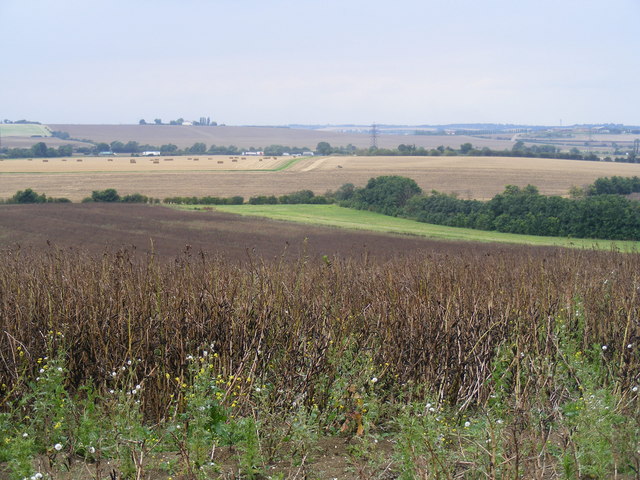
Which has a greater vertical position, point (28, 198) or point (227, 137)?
point (227, 137)

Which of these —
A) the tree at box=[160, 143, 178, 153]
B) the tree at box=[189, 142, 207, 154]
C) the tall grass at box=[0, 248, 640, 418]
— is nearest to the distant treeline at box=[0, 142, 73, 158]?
the tree at box=[160, 143, 178, 153]

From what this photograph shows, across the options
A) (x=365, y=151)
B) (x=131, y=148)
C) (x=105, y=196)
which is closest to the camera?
(x=105, y=196)

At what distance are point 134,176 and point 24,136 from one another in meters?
73.8

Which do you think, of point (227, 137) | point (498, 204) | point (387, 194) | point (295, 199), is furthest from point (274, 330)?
point (227, 137)

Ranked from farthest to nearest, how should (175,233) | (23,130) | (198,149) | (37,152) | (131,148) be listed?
1. (23,130)
2. (131,148)
3. (198,149)
4. (37,152)
5. (175,233)

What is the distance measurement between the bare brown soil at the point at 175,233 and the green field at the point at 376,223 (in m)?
2.99

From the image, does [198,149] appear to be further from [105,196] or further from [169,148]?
[105,196]

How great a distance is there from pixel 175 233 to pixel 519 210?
21386mm

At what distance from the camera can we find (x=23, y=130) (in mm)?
141750

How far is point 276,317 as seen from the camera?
24.5ft

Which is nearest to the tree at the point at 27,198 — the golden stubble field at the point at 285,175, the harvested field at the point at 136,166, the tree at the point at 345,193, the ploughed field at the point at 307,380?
the golden stubble field at the point at 285,175

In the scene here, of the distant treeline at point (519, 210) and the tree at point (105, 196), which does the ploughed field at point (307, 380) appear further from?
the tree at point (105, 196)

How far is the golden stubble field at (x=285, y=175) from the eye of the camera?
57.6 metres

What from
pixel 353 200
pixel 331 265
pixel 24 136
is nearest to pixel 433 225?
pixel 353 200
